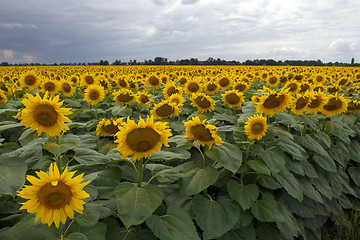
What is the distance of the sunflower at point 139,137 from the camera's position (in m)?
2.24

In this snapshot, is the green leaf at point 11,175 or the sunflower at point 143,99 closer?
the green leaf at point 11,175

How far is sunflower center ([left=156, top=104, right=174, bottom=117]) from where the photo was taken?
431cm

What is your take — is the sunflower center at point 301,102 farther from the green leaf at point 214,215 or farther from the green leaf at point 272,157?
the green leaf at point 214,215

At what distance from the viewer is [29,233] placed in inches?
80.7

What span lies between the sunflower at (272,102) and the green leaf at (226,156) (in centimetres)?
131

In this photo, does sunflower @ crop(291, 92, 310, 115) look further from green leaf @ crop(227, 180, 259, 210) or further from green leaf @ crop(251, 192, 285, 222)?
green leaf @ crop(227, 180, 259, 210)

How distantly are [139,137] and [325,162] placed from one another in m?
3.36

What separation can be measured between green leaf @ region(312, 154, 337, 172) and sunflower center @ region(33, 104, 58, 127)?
3789 millimetres

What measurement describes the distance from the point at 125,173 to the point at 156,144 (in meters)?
0.86

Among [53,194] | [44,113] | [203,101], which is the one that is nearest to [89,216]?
[53,194]

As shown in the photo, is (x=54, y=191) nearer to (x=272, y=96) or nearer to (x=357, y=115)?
(x=272, y=96)

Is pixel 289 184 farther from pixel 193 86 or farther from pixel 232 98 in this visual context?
pixel 193 86

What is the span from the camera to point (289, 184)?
3.39 meters

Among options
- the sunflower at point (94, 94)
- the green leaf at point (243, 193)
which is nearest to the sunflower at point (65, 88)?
the sunflower at point (94, 94)
